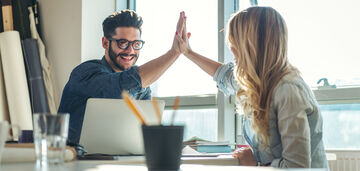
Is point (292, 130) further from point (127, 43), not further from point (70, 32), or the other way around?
point (70, 32)

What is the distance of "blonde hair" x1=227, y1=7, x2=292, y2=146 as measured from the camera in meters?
1.82

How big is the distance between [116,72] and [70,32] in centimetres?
118

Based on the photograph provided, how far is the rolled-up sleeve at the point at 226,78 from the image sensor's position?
2381 mm

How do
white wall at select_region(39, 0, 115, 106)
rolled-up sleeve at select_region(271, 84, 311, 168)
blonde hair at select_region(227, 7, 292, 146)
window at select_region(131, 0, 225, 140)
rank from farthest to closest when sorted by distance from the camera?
white wall at select_region(39, 0, 115, 106)
window at select_region(131, 0, 225, 140)
blonde hair at select_region(227, 7, 292, 146)
rolled-up sleeve at select_region(271, 84, 311, 168)

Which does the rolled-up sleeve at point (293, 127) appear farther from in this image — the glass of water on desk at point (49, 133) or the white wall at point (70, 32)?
the white wall at point (70, 32)

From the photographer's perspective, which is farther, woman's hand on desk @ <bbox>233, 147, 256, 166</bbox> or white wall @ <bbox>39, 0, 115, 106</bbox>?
white wall @ <bbox>39, 0, 115, 106</bbox>

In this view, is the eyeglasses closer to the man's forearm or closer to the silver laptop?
the man's forearm

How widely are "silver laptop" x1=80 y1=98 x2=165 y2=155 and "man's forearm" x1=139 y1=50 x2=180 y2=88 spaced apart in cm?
69

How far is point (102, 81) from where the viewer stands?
265 cm

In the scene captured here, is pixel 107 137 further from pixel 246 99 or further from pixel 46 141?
pixel 46 141

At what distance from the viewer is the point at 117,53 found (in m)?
3.00

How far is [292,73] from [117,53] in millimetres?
1439

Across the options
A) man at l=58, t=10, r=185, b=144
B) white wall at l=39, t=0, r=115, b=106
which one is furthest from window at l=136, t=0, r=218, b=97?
man at l=58, t=10, r=185, b=144

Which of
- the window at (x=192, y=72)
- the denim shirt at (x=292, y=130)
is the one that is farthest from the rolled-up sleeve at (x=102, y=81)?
the window at (x=192, y=72)
